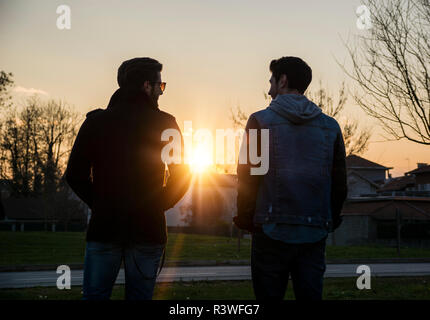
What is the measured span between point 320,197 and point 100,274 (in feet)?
4.09

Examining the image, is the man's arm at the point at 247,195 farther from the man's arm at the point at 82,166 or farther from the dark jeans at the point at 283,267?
the man's arm at the point at 82,166

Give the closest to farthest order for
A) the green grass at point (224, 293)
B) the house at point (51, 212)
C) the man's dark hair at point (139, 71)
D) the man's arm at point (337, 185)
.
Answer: the man's arm at point (337, 185)
the man's dark hair at point (139, 71)
the green grass at point (224, 293)
the house at point (51, 212)

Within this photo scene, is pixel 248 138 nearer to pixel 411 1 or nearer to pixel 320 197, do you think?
pixel 320 197

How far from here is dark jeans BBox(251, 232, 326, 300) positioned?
2881mm

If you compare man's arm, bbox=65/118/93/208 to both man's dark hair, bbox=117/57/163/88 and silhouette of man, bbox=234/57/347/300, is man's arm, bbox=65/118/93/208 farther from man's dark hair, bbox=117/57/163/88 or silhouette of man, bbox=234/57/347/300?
silhouette of man, bbox=234/57/347/300

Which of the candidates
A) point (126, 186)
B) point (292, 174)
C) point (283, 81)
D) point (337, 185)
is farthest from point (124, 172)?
point (337, 185)

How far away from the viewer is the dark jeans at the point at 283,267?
2.88 meters

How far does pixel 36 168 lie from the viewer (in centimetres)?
5841

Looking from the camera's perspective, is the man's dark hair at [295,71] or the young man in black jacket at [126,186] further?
the man's dark hair at [295,71]

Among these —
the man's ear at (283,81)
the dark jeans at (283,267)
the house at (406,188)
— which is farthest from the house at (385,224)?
the dark jeans at (283,267)

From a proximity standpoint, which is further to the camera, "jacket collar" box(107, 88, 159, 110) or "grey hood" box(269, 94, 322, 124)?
"jacket collar" box(107, 88, 159, 110)

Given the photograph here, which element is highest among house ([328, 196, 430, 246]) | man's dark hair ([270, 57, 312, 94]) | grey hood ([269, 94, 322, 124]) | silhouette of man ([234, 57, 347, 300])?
man's dark hair ([270, 57, 312, 94])

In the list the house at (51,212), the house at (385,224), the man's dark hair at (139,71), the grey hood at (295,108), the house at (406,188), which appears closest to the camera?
the grey hood at (295,108)

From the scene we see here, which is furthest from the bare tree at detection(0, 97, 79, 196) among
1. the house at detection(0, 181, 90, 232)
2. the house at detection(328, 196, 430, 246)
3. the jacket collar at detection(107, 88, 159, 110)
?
the jacket collar at detection(107, 88, 159, 110)
